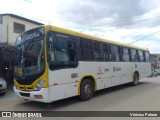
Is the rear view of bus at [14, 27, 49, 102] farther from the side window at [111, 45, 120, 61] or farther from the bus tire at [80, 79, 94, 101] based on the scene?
the side window at [111, 45, 120, 61]

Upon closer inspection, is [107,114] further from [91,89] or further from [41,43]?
[41,43]

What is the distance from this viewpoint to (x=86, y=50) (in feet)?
30.3

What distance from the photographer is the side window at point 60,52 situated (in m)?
7.27

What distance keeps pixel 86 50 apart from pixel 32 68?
2939 mm

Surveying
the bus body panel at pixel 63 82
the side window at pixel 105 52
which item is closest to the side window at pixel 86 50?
the bus body panel at pixel 63 82

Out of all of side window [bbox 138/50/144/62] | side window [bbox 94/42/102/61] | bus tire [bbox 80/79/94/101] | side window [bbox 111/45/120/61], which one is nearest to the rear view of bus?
bus tire [bbox 80/79/94/101]

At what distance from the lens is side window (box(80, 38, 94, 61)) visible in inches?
353

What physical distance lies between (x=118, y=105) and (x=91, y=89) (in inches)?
70.8

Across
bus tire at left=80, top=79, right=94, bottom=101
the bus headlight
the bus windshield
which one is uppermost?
the bus windshield

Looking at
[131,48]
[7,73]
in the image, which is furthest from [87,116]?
[7,73]

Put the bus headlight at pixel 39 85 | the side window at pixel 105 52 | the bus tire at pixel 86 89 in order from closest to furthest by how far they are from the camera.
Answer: the bus headlight at pixel 39 85 < the bus tire at pixel 86 89 < the side window at pixel 105 52

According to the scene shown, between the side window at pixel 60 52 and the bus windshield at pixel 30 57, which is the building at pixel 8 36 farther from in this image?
the side window at pixel 60 52

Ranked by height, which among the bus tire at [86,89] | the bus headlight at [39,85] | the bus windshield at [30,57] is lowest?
the bus tire at [86,89]

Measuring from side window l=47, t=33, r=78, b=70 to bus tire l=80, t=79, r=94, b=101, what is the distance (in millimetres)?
1070
